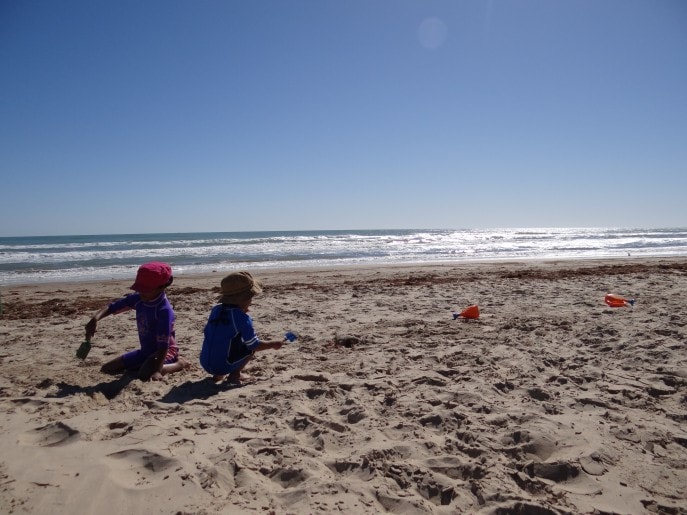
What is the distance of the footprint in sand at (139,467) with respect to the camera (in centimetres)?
216

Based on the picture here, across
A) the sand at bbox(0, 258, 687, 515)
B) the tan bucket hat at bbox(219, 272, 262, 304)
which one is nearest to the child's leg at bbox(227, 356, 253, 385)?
the sand at bbox(0, 258, 687, 515)

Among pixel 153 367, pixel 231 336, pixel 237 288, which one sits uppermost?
pixel 237 288

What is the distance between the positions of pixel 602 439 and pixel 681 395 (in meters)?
1.14

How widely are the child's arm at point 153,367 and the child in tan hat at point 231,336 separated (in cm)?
38

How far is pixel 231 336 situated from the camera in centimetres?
360

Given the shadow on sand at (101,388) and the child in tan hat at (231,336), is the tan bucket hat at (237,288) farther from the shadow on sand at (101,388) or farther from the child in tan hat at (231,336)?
the shadow on sand at (101,388)

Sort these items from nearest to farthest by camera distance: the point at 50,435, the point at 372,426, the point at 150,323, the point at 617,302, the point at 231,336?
the point at 50,435 → the point at 372,426 → the point at 231,336 → the point at 150,323 → the point at 617,302

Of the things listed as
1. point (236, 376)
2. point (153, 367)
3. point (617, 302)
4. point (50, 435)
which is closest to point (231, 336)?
point (236, 376)

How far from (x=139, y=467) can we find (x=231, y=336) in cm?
141

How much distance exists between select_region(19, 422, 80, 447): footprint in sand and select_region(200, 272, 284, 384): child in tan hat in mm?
1140

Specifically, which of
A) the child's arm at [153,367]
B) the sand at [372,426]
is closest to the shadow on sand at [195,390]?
the sand at [372,426]

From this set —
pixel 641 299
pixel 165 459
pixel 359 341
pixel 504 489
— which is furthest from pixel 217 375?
pixel 641 299

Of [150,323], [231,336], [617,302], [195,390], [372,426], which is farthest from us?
[617,302]

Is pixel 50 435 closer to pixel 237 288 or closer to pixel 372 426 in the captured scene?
pixel 237 288
